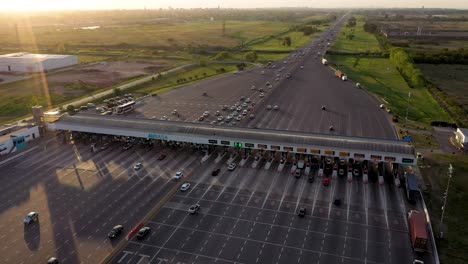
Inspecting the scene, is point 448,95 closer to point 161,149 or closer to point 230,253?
point 161,149

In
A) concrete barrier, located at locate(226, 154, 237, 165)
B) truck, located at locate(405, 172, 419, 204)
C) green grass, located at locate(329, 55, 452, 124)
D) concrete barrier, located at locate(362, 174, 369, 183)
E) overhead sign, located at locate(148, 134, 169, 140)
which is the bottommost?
green grass, located at locate(329, 55, 452, 124)

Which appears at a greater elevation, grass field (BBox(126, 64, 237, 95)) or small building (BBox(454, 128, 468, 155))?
small building (BBox(454, 128, 468, 155))

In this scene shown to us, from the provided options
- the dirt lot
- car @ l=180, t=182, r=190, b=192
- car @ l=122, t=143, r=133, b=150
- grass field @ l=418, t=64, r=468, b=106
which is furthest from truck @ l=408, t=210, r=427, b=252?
the dirt lot

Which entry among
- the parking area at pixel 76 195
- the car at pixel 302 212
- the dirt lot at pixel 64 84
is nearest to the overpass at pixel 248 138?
the parking area at pixel 76 195

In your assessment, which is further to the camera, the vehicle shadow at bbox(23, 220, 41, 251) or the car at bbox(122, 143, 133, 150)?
the car at bbox(122, 143, 133, 150)

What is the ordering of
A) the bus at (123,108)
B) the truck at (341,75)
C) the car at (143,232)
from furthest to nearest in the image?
the truck at (341,75) → the bus at (123,108) → the car at (143,232)

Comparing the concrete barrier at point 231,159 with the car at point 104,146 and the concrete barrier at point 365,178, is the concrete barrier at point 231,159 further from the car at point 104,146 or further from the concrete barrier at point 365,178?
the car at point 104,146

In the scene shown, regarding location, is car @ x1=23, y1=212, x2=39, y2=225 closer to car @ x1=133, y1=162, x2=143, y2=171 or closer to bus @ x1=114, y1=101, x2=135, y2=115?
car @ x1=133, y1=162, x2=143, y2=171

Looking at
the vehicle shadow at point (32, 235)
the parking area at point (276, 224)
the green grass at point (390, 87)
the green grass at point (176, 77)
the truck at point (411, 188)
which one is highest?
the truck at point (411, 188)
